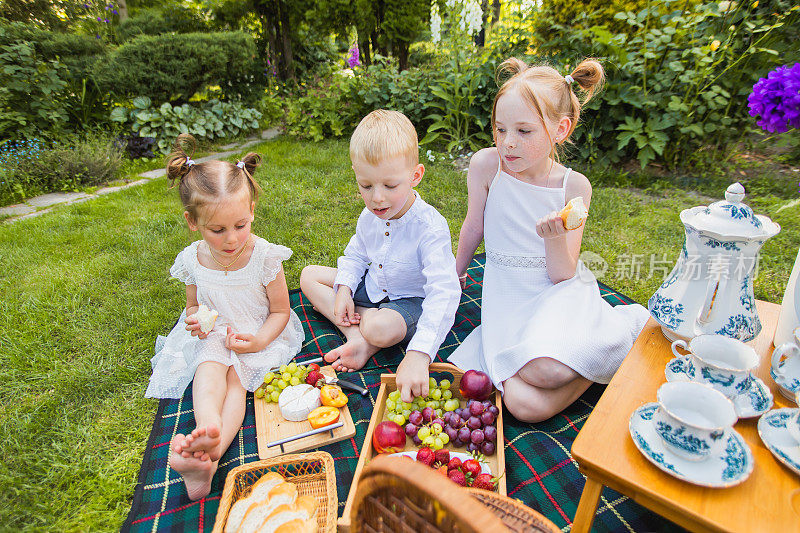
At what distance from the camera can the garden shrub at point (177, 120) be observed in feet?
18.6

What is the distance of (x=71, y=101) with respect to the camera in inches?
221

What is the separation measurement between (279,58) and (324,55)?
149 cm

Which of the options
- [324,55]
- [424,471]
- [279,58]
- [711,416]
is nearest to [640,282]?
[711,416]

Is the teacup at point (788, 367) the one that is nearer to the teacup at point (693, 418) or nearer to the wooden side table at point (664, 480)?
the wooden side table at point (664, 480)

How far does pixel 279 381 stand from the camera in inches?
78.7

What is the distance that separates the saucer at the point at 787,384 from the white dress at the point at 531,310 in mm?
608

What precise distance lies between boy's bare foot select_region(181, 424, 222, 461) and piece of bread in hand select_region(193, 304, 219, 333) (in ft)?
1.81

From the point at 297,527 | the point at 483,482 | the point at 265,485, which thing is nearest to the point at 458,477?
the point at 483,482

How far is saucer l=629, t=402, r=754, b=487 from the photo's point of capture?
102cm

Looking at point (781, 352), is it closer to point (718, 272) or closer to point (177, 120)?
point (718, 272)

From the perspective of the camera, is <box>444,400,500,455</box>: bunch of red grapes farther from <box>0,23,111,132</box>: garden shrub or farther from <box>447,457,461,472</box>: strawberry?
<box>0,23,111,132</box>: garden shrub

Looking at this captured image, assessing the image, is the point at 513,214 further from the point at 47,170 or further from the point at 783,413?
the point at 47,170

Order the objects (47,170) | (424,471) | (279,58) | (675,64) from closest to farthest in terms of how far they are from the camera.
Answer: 1. (424,471)
2. (675,64)
3. (47,170)
4. (279,58)

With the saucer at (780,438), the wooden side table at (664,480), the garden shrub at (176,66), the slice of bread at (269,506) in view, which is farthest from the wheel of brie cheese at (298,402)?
the garden shrub at (176,66)
